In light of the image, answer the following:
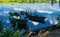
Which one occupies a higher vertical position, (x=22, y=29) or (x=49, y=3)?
(x=49, y=3)

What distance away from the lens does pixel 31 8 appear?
6203mm

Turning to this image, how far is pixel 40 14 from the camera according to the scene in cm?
621

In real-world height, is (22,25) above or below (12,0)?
below

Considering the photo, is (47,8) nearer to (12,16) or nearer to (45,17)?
(45,17)

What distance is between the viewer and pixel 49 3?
6.21m

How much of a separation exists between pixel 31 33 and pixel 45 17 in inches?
13.8

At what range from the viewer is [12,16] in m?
6.19

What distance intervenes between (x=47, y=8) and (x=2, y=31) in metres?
0.83

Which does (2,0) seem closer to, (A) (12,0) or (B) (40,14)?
(A) (12,0)

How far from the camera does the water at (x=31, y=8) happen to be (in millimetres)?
6156

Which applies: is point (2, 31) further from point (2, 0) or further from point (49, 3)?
point (49, 3)

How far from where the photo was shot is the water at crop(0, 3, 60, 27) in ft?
20.2

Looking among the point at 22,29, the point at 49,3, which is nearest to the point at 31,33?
the point at 22,29

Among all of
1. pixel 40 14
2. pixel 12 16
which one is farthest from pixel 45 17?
pixel 12 16
